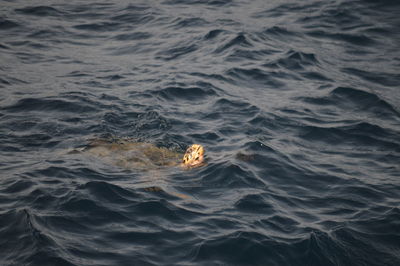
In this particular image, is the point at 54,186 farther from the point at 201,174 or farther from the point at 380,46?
the point at 380,46

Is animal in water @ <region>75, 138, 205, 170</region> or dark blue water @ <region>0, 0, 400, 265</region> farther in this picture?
animal in water @ <region>75, 138, 205, 170</region>

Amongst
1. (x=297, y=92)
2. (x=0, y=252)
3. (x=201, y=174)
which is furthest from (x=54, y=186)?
(x=297, y=92)

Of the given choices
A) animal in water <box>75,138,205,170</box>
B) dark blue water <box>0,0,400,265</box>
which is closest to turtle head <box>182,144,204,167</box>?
animal in water <box>75,138,205,170</box>

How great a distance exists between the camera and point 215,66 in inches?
583

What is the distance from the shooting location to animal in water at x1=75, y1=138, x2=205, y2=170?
30.7 feet

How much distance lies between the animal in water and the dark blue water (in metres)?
0.24

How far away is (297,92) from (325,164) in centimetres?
398

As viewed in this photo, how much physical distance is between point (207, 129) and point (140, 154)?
2.13m

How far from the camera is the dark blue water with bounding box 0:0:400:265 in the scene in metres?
6.73

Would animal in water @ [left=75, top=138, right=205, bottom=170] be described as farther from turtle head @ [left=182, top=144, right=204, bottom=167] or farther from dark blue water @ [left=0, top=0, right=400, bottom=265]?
dark blue water @ [left=0, top=0, right=400, bottom=265]

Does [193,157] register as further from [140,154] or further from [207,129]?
[207,129]

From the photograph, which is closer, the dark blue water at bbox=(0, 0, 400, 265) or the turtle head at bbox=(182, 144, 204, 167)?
the dark blue water at bbox=(0, 0, 400, 265)

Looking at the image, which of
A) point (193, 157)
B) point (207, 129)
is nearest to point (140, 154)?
point (193, 157)

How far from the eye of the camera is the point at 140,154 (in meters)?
9.68
